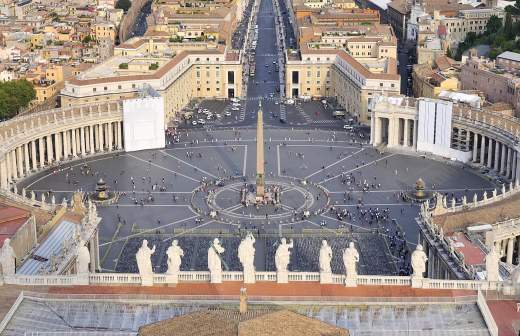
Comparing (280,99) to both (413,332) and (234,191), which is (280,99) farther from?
(413,332)

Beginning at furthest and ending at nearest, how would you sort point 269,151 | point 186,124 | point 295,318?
point 186,124
point 269,151
point 295,318

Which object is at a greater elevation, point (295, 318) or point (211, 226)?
point (295, 318)

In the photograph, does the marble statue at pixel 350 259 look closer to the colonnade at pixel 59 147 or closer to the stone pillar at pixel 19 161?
the colonnade at pixel 59 147

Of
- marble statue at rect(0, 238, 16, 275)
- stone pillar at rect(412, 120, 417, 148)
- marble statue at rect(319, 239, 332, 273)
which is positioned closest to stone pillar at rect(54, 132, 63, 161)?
stone pillar at rect(412, 120, 417, 148)

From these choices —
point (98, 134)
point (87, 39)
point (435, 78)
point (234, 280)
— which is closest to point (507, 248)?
point (234, 280)

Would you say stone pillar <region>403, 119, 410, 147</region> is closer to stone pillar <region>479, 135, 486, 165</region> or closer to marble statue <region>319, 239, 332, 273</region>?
stone pillar <region>479, 135, 486, 165</region>

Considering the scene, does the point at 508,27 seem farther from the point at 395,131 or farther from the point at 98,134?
the point at 98,134

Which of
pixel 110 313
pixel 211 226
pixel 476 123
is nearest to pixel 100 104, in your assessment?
pixel 211 226
